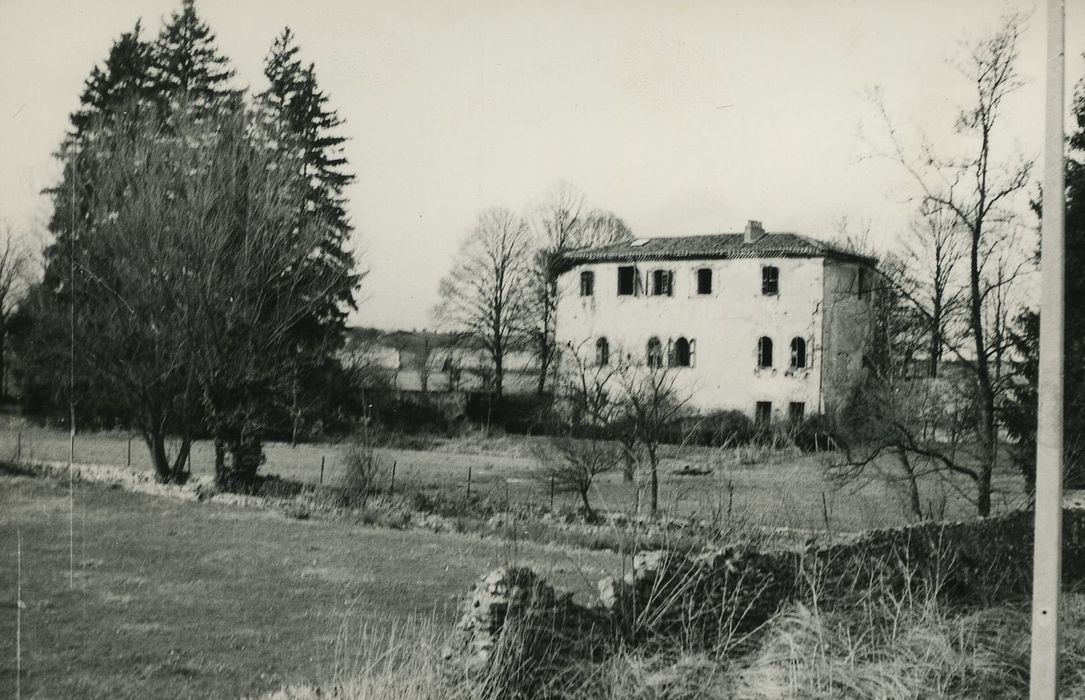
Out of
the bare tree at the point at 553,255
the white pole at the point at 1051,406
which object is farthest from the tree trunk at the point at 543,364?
the white pole at the point at 1051,406

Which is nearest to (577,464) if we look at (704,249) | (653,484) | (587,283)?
(653,484)

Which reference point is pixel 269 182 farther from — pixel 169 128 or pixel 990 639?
pixel 990 639

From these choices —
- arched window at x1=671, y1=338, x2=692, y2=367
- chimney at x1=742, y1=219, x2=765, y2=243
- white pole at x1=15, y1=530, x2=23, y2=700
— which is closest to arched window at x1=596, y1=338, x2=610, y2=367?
arched window at x1=671, y1=338, x2=692, y2=367

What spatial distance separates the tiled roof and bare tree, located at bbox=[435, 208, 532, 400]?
2.55 m

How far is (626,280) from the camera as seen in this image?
37031mm

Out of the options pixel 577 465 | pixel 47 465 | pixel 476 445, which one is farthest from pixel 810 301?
pixel 47 465

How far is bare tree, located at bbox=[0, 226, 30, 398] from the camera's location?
16.4m

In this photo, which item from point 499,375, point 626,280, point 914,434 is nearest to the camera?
point 914,434

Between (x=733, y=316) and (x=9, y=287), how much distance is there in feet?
79.6

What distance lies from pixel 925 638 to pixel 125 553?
10135 mm

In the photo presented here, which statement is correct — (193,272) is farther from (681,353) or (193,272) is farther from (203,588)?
(681,353)

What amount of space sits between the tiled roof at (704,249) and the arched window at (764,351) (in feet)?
10.3

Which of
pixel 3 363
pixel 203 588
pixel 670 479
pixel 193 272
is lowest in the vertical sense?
pixel 203 588

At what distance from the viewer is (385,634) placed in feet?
29.9
